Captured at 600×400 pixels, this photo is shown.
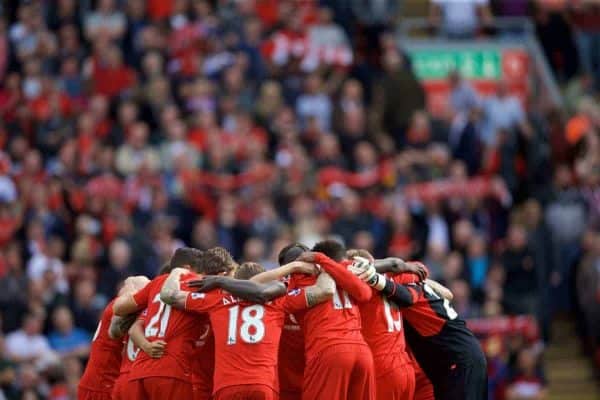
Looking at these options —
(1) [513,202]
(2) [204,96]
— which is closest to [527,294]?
(1) [513,202]

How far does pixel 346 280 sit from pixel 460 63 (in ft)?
40.8

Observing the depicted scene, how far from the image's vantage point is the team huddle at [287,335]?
15641 mm

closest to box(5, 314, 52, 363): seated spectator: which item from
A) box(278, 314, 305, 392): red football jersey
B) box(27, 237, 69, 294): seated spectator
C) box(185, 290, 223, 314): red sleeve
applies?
box(27, 237, 69, 294): seated spectator

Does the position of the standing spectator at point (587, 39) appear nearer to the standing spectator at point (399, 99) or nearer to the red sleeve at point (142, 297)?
the standing spectator at point (399, 99)

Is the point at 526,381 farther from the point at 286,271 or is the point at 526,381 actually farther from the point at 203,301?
the point at 203,301

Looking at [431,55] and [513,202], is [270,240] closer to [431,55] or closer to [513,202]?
[513,202]

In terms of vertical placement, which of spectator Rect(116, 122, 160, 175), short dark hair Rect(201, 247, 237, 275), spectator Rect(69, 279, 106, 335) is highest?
spectator Rect(116, 122, 160, 175)

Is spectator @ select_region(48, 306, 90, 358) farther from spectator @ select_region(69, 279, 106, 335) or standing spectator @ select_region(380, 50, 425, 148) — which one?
standing spectator @ select_region(380, 50, 425, 148)

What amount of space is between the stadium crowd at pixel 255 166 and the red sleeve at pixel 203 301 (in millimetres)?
5079

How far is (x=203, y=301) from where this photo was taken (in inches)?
623

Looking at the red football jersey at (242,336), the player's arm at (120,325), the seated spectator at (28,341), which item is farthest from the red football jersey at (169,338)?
the seated spectator at (28,341)

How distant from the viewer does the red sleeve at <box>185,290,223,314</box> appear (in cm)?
1578

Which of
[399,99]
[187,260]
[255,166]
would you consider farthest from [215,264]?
[399,99]

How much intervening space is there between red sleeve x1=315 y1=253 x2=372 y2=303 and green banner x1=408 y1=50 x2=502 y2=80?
39.7ft
